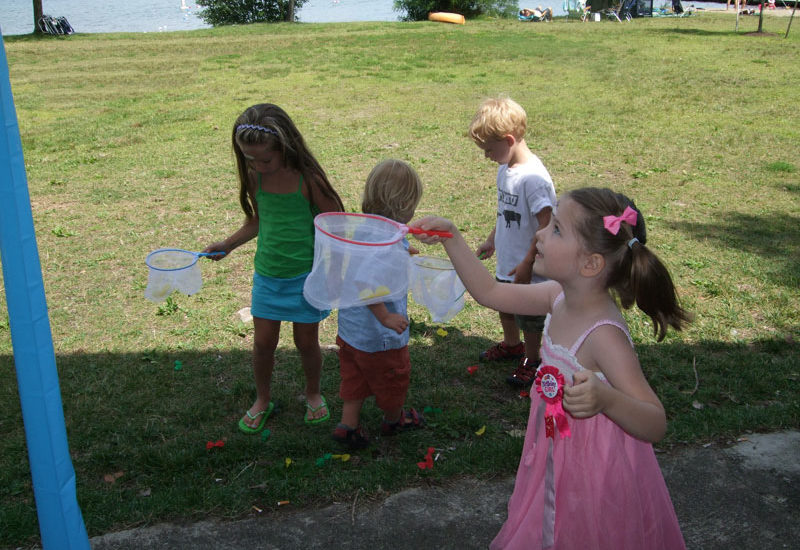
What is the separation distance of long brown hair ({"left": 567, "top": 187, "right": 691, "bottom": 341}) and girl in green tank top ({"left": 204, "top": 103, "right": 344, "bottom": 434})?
4.51ft

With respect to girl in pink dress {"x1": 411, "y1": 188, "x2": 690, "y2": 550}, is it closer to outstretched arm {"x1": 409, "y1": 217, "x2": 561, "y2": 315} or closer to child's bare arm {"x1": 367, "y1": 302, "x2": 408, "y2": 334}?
outstretched arm {"x1": 409, "y1": 217, "x2": 561, "y2": 315}

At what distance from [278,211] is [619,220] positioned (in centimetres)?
167

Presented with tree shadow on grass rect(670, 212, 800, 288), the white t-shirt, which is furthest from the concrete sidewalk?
tree shadow on grass rect(670, 212, 800, 288)

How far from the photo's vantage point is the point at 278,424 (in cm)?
345

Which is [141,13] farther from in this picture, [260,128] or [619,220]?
[619,220]

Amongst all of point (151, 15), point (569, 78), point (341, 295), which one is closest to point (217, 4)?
point (151, 15)

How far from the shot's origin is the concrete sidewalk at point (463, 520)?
8.25ft

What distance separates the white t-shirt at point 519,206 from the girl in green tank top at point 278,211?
868 mm

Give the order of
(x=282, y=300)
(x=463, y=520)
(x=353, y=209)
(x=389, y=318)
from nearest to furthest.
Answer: (x=463, y=520), (x=389, y=318), (x=282, y=300), (x=353, y=209)

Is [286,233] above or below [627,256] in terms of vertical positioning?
below

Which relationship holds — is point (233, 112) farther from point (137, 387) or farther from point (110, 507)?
point (110, 507)

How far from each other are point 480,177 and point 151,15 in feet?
84.9

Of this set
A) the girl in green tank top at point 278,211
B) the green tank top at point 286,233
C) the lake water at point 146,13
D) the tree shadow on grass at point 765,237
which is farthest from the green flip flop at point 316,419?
the lake water at point 146,13

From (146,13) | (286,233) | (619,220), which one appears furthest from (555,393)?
(146,13)
